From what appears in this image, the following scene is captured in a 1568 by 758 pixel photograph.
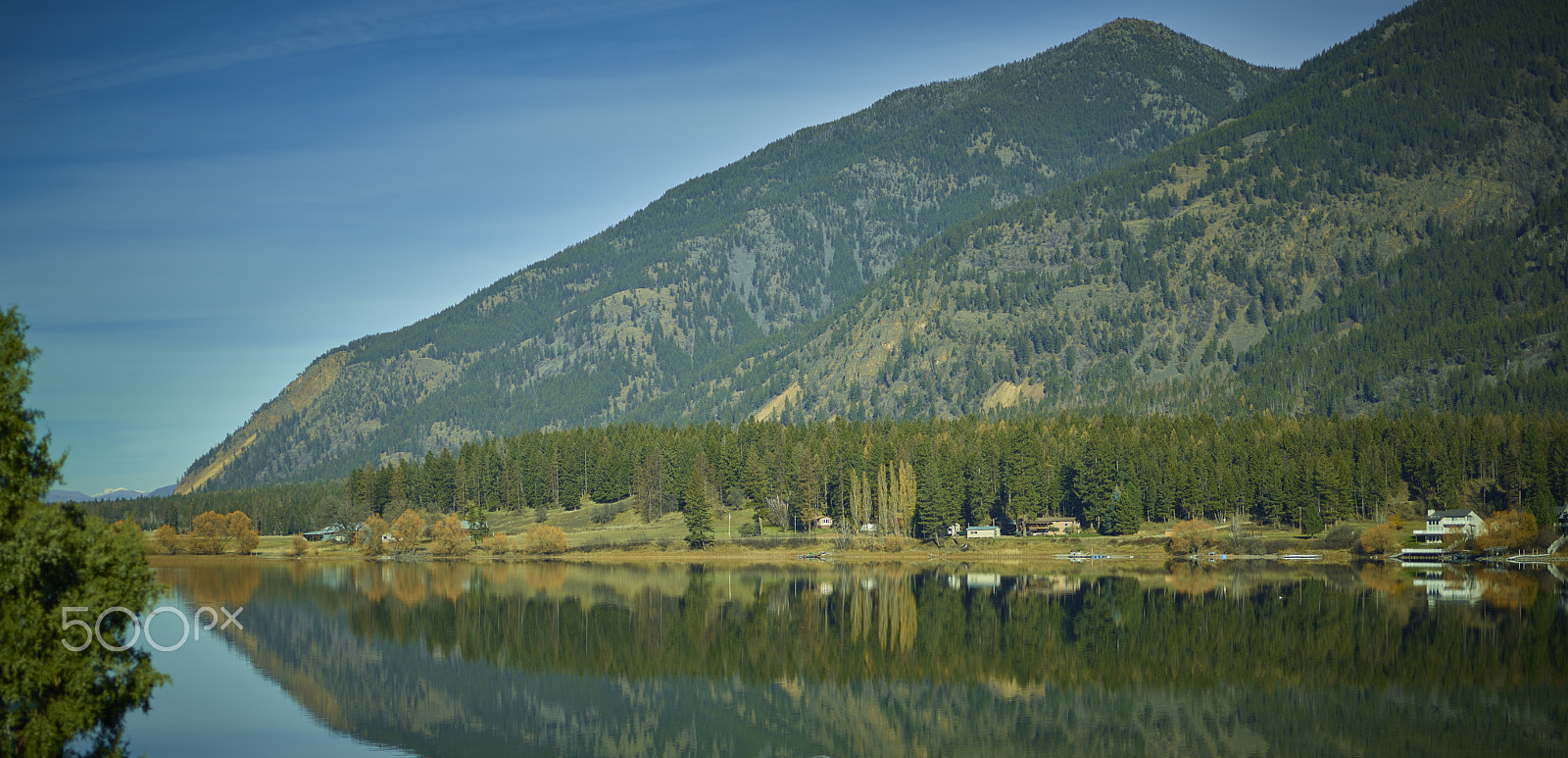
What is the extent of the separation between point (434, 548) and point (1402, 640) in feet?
430

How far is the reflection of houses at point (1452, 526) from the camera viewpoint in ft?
490

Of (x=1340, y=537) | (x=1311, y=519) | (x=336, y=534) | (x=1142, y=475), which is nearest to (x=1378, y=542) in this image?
(x=1340, y=537)

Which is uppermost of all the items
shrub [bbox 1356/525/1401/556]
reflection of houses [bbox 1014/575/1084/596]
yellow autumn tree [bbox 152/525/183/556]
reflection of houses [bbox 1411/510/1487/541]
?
yellow autumn tree [bbox 152/525/183/556]

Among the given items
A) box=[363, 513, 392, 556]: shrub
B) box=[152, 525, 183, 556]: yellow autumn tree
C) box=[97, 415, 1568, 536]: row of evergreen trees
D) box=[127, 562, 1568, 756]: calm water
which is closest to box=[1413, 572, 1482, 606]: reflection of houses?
box=[127, 562, 1568, 756]: calm water

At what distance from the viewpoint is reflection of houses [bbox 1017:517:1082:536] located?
172000 millimetres

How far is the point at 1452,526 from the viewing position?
150125 millimetres

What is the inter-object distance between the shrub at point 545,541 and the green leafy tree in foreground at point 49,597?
139 metres

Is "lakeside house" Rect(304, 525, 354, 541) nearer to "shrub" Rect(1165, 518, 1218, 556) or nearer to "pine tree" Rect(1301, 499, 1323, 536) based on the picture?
"shrub" Rect(1165, 518, 1218, 556)

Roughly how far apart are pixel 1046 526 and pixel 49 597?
151m

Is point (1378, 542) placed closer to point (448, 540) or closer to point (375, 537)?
point (448, 540)

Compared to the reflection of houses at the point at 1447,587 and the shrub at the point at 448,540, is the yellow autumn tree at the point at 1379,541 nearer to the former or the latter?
the reflection of houses at the point at 1447,587

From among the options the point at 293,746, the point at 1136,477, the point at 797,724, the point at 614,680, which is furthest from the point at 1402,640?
the point at 1136,477

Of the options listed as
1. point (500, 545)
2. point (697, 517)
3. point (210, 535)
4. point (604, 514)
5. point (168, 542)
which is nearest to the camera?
point (697, 517)

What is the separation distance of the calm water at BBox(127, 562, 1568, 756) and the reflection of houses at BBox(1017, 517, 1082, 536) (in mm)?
47988
